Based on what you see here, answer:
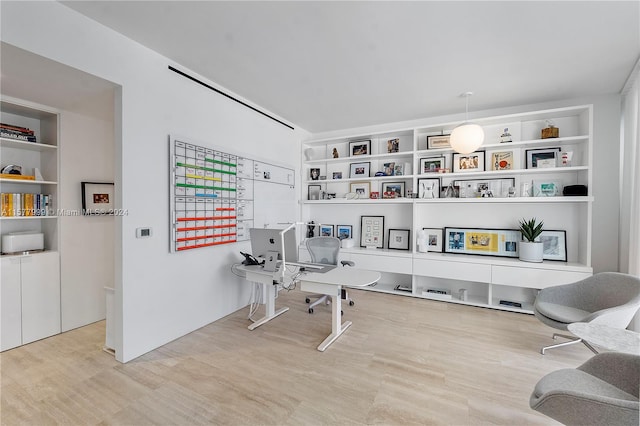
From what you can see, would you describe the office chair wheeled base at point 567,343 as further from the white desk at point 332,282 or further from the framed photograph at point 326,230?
the framed photograph at point 326,230

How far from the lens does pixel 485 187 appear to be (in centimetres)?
413

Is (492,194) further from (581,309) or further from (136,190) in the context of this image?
(136,190)

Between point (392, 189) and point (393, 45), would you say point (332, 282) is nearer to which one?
point (393, 45)

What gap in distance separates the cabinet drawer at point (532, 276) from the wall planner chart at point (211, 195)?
11.2 feet

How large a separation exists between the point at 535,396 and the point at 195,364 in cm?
249

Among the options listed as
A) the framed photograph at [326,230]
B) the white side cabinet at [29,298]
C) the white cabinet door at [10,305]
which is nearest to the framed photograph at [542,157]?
the framed photograph at [326,230]

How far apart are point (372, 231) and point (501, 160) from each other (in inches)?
87.0

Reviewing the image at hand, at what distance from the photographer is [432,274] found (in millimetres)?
4059

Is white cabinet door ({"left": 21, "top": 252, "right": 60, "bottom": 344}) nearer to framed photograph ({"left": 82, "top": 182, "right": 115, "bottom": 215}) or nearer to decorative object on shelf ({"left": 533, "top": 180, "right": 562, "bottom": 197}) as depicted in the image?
framed photograph ({"left": 82, "top": 182, "right": 115, "bottom": 215})

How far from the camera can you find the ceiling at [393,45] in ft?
6.75

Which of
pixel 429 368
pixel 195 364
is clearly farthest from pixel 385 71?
pixel 195 364

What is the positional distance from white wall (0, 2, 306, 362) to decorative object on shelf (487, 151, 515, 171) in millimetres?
3861

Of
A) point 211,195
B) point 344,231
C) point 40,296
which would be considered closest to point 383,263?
point 344,231

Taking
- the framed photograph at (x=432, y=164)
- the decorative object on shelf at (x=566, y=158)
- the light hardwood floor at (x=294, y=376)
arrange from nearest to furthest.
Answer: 1. the light hardwood floor at (x=294, y=376)
2. the decorative object on shelf at (x=566, y=158)
3. the framed photograph at (x=432, y=164)
